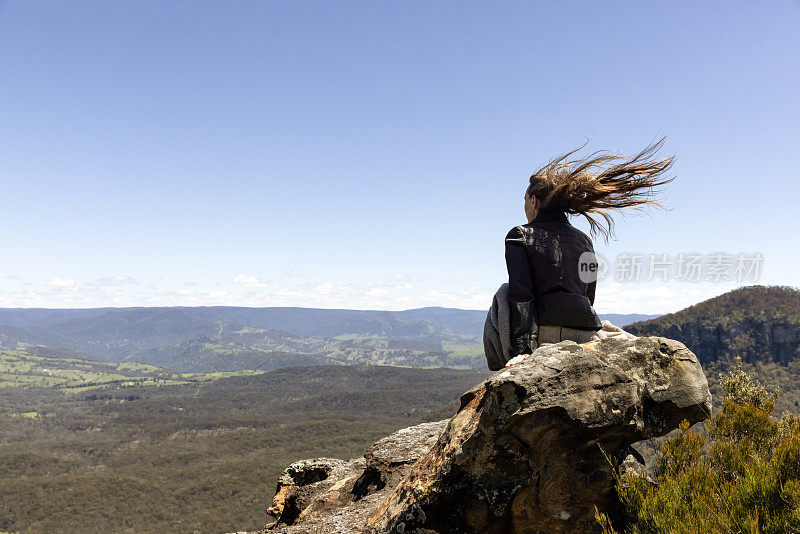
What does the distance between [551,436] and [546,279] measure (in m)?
1.87

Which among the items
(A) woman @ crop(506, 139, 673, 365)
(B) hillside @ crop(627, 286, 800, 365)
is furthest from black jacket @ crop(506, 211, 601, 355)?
(B) hillside @ crop(627, 286, 800, 365)

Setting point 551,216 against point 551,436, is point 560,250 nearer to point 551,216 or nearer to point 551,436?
point 551,216

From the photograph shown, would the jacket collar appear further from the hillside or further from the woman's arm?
the hillside

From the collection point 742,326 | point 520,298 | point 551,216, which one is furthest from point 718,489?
point 742,326

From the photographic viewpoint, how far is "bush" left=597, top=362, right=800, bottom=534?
361 cm

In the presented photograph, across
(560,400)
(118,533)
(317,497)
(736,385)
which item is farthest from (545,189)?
(118,533)

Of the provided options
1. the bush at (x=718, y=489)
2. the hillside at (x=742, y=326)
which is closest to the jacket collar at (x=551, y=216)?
the bush at (x=718, y=489)

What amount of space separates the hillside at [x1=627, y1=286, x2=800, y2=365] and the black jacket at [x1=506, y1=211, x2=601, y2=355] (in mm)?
86834

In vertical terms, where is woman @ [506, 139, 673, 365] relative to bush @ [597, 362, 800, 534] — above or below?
above

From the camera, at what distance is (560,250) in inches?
213

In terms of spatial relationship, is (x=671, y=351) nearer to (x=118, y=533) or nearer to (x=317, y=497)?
(x=317, y=497)

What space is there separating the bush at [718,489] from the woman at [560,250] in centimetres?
151

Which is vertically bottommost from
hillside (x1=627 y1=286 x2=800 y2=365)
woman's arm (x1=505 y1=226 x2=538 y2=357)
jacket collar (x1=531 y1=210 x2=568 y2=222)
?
hillside (x1=627 y1=286 x2=800 y2=365)

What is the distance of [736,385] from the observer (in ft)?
29.7
